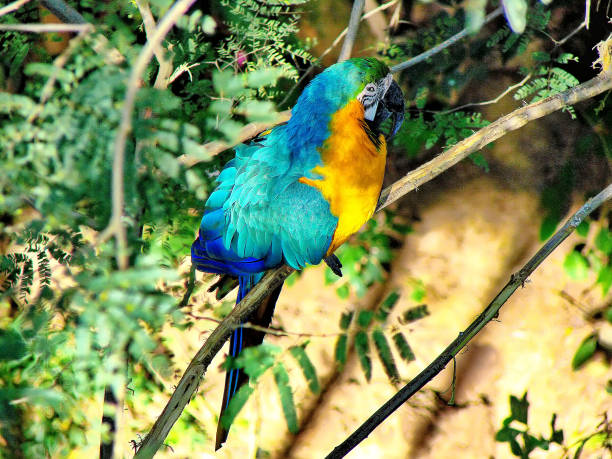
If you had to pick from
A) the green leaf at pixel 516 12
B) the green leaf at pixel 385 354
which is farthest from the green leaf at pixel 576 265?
the green leaf at pixel 516 12

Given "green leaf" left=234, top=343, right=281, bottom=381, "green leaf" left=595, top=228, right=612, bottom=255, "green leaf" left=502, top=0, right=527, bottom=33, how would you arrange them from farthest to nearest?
"green leaf" left=595, top=228, right=612, bottom=255
"green leaf" left=234, top=343, right=281, bottom=381
"green leaf" left=502, top=0, right=527, bottom=33

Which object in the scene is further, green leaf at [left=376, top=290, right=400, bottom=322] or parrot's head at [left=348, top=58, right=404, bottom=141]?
green leaf at [left=376, top=290, right=400, bottom=322]

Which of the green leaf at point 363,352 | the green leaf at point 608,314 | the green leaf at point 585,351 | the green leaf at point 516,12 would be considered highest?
the green leaf at point 516,12

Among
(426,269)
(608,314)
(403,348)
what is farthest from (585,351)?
(403,348)

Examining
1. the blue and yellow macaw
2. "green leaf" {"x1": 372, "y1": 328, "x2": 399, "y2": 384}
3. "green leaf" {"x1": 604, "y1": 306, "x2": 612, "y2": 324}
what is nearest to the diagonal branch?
the blue and yellow macaw

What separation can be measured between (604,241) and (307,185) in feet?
3.66

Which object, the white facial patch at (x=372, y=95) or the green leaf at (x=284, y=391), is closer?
the green leaf at (x=284, y=391)

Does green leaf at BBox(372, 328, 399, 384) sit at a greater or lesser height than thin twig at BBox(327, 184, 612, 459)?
lesser

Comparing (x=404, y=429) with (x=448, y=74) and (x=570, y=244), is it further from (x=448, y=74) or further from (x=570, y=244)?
(x=448, y=74)

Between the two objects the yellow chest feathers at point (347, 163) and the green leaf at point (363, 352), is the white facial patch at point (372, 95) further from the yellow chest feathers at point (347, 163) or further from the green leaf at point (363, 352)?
the green leaf at point (363, 352)

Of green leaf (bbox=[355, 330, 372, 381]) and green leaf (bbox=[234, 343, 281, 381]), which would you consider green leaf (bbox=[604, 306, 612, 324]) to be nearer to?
green leaf (bbox=[355, 330, 372, 381])

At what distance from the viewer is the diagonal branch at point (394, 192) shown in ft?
2.99

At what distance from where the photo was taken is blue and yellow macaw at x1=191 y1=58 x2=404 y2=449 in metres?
1.06

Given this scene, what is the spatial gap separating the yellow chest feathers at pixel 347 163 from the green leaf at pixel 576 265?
95cm
